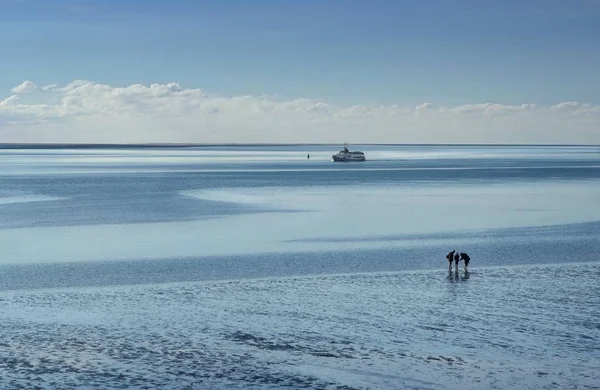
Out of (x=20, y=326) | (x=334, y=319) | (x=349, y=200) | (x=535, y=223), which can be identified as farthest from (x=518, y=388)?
(x=349, y=200)

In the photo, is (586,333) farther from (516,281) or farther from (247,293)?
(247,293)

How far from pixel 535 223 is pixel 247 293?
93.8 feet

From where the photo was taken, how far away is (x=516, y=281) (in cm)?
2972

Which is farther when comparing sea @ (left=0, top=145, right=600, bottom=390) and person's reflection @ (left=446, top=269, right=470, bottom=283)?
person's reflection @ (left=446, top=269, right=470, bottom=283)

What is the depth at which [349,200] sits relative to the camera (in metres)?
70.8

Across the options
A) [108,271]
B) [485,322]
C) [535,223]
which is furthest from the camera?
[535,223]

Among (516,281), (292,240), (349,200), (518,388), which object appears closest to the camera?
(518,388)

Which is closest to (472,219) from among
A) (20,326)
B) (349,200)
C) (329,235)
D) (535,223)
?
(535,223)

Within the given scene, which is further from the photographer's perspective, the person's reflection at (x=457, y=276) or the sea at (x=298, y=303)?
the person's reflection at (x=457, y=276)

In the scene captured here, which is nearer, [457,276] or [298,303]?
[298,303]

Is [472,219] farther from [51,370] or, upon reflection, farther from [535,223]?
[51,370]

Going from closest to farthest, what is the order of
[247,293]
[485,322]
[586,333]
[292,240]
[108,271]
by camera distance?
[586,333], [485,322], [247,293], [108,271], [292,240]

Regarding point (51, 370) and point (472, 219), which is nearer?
point (51, 370)

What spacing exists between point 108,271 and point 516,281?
15.8 meters
